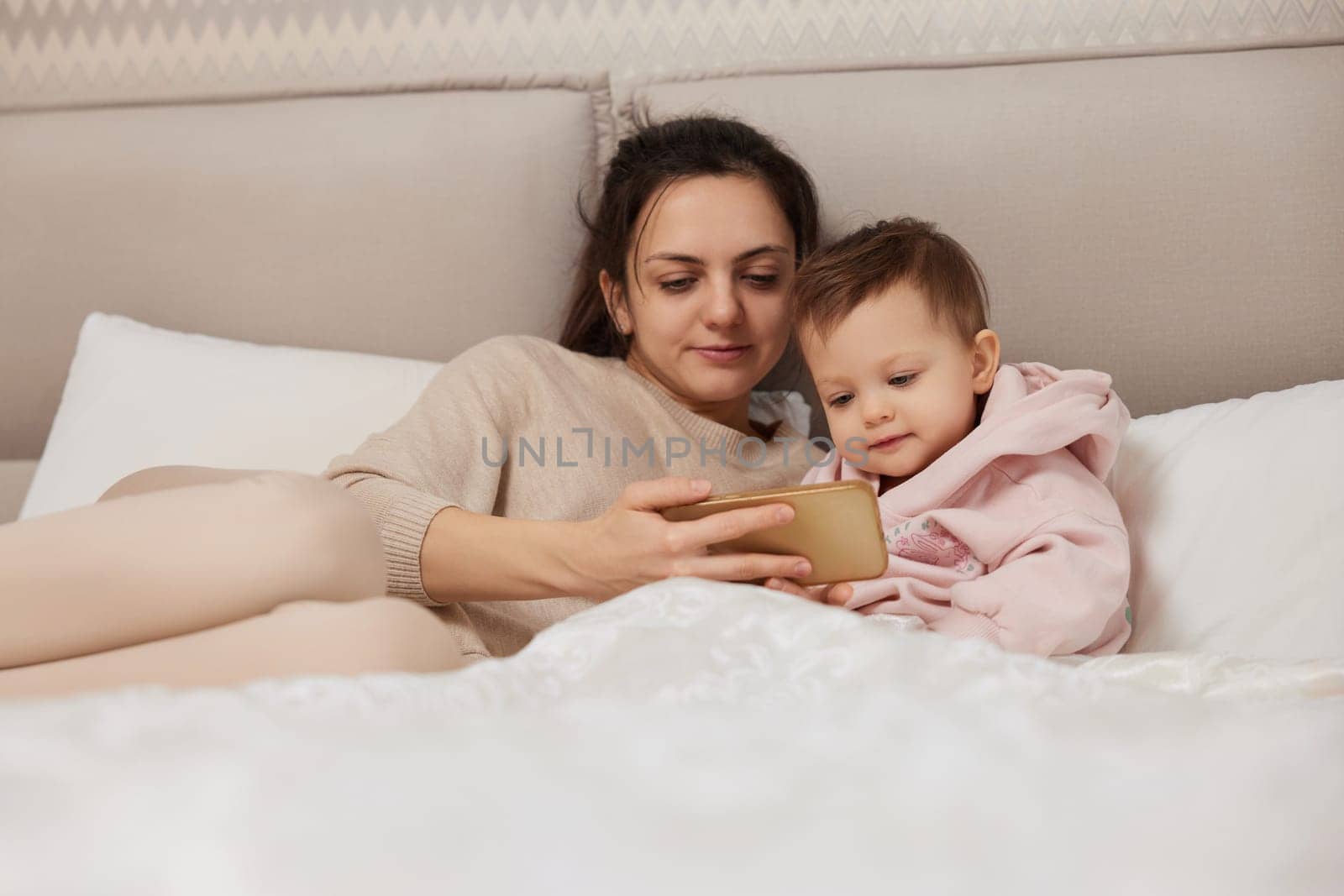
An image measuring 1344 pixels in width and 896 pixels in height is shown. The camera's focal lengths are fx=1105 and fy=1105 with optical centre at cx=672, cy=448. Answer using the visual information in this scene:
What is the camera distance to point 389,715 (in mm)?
672

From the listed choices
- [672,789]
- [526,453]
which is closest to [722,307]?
[526,453]

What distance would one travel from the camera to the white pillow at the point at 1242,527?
1.15 metres

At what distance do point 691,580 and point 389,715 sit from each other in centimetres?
31

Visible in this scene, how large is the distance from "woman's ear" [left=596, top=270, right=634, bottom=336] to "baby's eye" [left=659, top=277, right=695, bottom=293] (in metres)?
0.11

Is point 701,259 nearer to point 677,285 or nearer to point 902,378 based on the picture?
point 677,285

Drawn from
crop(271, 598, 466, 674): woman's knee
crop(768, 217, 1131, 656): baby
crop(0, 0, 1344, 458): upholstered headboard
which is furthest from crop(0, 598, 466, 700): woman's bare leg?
crop(0, 0, 1344, 458): upholstered headboard

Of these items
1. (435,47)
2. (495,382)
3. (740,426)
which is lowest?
(740,426)

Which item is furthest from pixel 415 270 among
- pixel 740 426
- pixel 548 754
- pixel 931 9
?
pixel 548 754

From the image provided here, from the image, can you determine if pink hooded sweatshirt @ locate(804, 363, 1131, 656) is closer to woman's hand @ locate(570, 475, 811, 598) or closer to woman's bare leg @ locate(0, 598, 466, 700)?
woman's hand @ locate(570, 475, 811, 598)

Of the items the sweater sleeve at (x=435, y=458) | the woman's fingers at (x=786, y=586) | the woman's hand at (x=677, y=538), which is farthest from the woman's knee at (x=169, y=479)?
the woman's fingers at (x=786, y=586)

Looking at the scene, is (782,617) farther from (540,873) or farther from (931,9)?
(931,9)

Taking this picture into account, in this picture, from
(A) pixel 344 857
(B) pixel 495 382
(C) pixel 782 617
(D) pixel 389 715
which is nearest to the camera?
(A) pixel 344 857

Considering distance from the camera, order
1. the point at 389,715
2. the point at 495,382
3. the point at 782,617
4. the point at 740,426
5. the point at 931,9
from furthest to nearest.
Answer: the point at 931,9
the point at 740,426
the point at 495,382
the point at 782,617
the point at 389,715

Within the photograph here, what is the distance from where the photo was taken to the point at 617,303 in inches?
65.1
